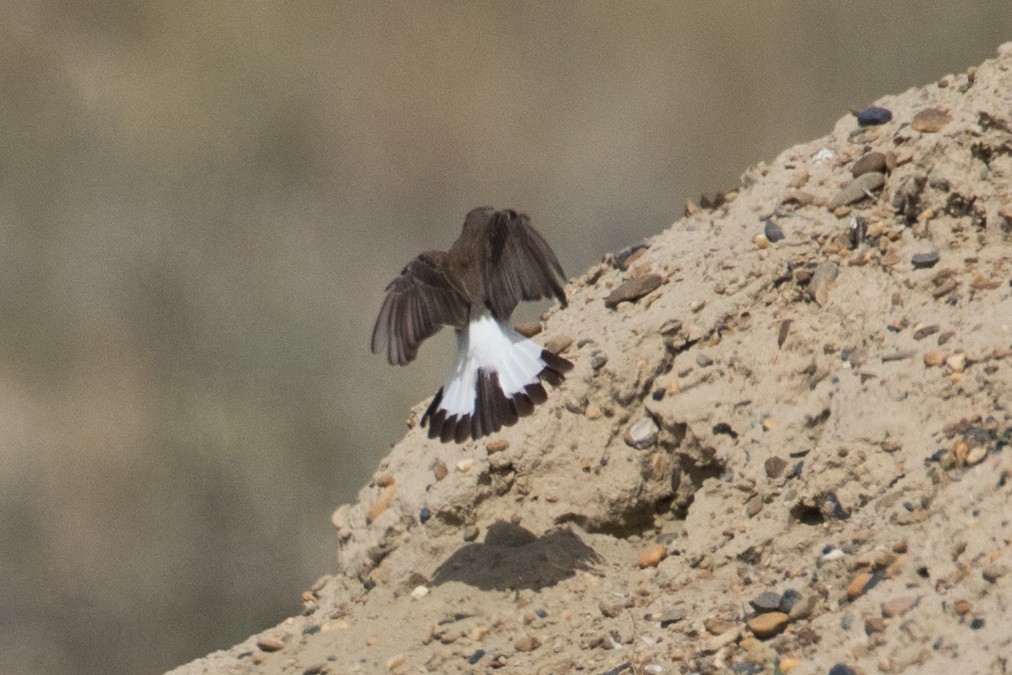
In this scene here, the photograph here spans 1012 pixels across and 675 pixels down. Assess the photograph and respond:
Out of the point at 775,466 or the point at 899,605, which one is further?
the point at 775,466

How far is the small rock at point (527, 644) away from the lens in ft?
16.0

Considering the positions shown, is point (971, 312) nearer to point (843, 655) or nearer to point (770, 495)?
point (770, 495)

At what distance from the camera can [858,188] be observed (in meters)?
5.71

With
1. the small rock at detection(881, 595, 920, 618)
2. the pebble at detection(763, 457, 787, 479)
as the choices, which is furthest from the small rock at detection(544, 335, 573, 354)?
the small rock at detection(881, 595, 920, 618)

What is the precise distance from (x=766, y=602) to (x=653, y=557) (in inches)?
30.5

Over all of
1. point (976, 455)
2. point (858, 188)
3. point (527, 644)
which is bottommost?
point (976, 455)

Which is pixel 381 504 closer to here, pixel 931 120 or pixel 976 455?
pixel 976 455

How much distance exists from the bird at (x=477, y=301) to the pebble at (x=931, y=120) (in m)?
1.44

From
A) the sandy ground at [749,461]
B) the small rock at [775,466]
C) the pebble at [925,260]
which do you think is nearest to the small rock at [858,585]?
the sandy ground at [749,461]

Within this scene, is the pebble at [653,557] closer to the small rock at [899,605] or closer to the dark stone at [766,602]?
the dark stone at [766,602]

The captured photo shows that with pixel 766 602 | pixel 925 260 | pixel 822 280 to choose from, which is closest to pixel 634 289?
pixel 822 280

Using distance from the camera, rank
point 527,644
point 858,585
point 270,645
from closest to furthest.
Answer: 1. point 858,585
2. point 527,644
3. point 270,645

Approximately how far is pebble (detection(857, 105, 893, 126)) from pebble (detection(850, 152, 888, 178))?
0.92 feet

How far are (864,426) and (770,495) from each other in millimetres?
401
